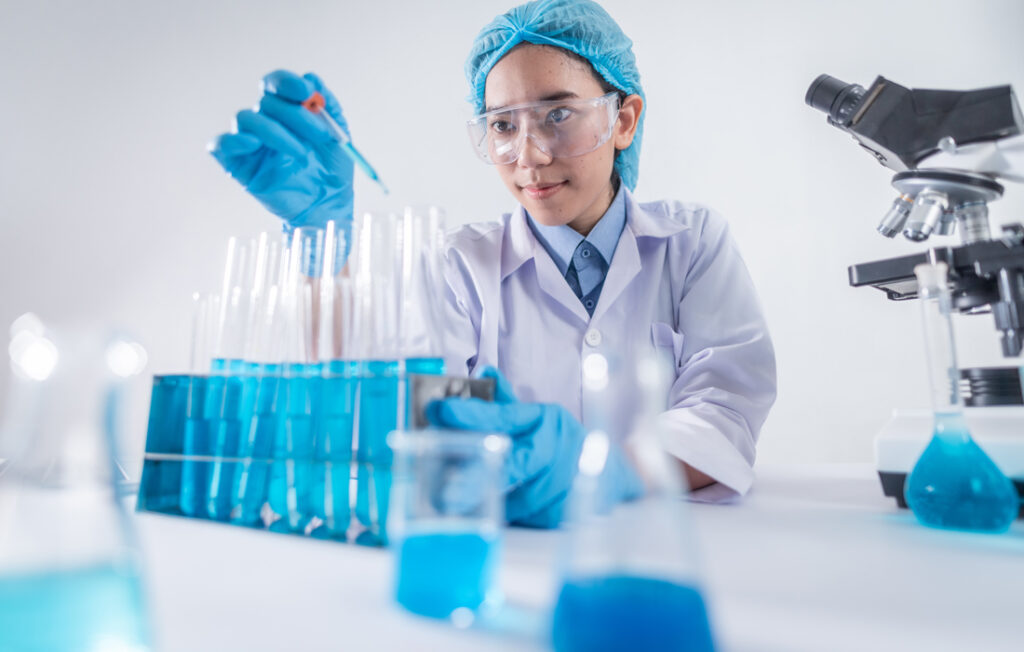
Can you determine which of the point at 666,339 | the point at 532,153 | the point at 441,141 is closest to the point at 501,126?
the point at 532,153

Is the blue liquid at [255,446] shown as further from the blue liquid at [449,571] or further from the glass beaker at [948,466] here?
the glass beaker at [948,466]

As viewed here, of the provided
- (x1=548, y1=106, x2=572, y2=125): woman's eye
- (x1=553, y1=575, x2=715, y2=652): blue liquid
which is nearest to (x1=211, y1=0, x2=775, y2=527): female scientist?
(x1=548, y1=106, x2=572, y2=125): woman's eye

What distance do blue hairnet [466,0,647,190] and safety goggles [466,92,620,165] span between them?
21 centimetres

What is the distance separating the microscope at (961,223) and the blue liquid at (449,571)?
2.71 ft

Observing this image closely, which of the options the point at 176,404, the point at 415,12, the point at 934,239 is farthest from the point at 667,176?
the point at 176,404

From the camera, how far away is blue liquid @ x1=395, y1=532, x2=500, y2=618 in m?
0.57

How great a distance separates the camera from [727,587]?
68cm

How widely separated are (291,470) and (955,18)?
3.57 metres

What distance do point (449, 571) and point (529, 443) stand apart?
337mm

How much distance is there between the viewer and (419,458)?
0.62m

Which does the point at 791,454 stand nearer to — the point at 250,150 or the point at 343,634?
the point at 250,150

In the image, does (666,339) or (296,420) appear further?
(666,339)

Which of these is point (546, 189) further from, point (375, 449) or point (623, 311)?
point (375, 449)

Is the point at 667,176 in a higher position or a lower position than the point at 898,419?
higher
